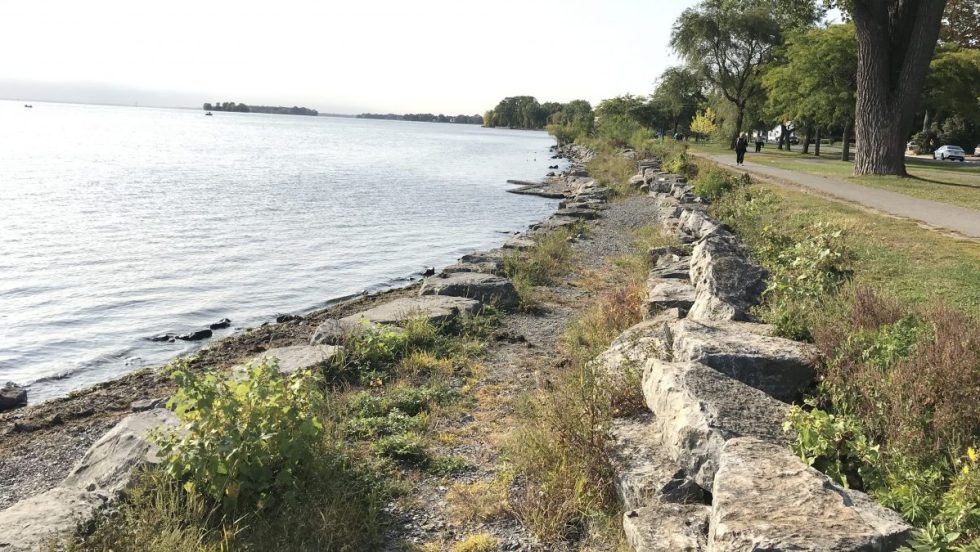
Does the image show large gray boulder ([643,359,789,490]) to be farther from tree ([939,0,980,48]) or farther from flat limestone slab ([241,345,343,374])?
tree ([939,0,980,48])

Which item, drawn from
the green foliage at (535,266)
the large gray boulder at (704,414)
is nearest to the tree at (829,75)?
the green foliage at (535,266)

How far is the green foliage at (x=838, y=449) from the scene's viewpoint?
455 cm

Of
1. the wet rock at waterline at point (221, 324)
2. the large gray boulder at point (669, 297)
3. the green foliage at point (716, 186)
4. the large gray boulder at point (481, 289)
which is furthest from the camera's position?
the green foliage at point (716, 186)

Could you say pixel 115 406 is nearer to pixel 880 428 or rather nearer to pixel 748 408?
pixel 748 408

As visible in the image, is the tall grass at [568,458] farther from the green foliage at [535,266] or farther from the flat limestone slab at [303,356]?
the green foliage at [535,266]

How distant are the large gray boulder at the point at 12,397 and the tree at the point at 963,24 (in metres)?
71.7

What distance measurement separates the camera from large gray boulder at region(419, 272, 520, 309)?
40.9 ft

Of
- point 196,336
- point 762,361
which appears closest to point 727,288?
point 762,361

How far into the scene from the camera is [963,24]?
60.9 m

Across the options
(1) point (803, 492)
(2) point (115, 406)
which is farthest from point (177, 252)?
(1) point (803, 492)

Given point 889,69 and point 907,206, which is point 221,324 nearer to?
point 907,206

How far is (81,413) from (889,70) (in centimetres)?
2692

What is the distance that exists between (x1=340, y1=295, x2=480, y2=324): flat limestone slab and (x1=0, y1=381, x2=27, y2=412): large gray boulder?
439 centimetres

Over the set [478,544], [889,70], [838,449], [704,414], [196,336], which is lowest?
[196,336]
